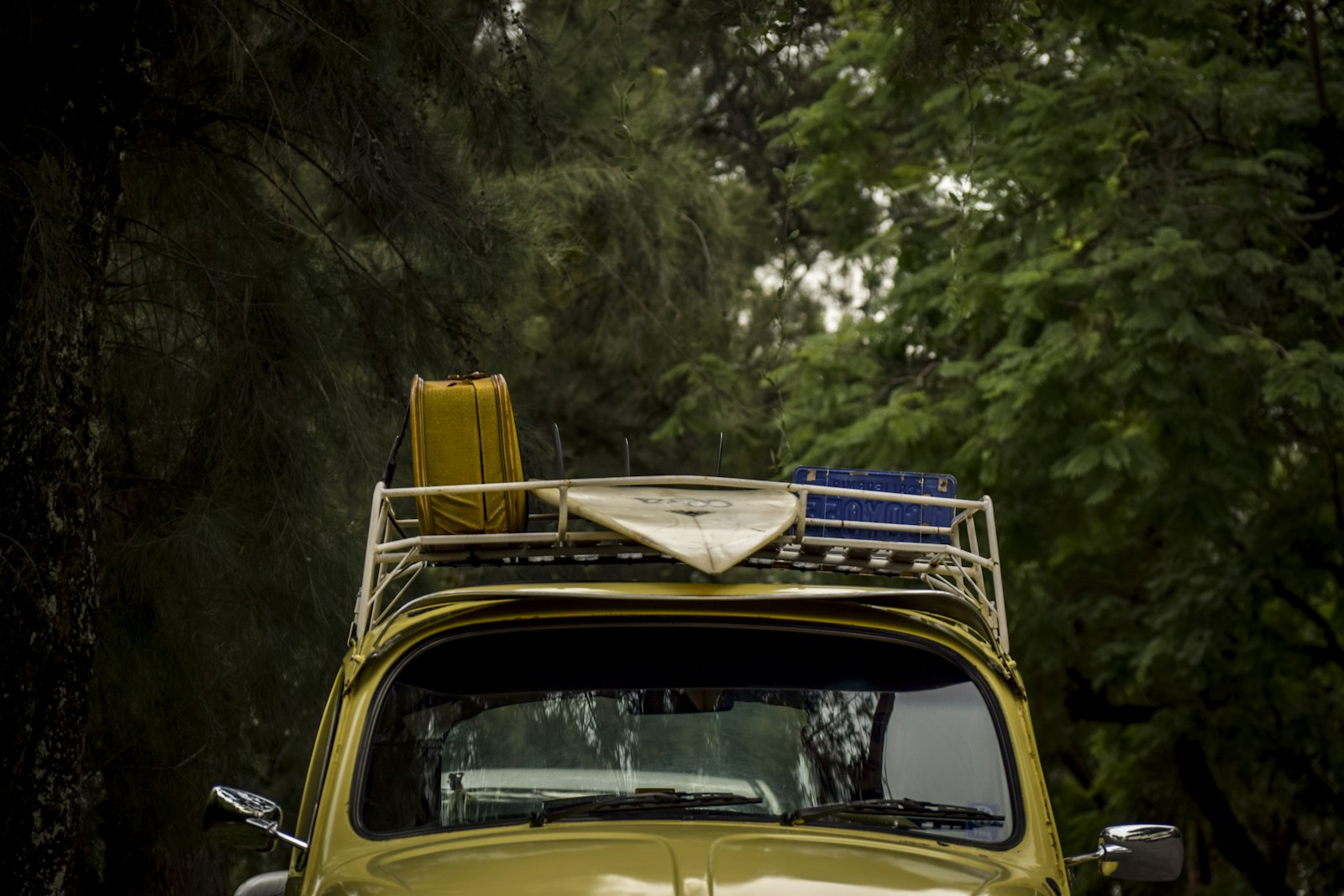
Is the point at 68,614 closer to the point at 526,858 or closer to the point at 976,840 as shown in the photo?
the point at 526,858

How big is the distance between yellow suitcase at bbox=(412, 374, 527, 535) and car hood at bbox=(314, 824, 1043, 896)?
1015 mm

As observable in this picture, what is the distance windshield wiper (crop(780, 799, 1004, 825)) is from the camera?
3539 mm

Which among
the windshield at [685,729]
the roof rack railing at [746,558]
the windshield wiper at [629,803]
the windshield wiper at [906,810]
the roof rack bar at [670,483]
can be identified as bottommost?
the windshield wiper at [906,810]

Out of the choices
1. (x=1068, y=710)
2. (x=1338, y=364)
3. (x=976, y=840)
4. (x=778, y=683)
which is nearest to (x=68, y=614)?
(x=778, y=683)

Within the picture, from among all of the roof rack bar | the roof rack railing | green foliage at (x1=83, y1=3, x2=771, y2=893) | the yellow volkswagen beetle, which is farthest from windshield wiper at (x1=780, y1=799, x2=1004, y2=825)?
green foliage at (x1=83, y1=3, x2=771, y2=893)

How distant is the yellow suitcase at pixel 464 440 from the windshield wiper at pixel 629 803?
2.86ft

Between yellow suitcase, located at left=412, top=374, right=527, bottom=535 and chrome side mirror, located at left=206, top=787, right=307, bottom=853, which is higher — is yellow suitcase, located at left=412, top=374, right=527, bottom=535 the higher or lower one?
the higher one

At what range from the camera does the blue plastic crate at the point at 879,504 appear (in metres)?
4.42

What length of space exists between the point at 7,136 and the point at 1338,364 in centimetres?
732

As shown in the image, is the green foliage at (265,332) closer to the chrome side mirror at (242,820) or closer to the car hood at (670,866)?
the chrome side mirror at (242,820)

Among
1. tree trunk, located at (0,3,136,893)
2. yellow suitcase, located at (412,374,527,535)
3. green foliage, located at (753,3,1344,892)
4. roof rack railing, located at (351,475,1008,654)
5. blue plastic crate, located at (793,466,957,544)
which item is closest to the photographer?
roof rack railing, located at (351,475,1008,654)

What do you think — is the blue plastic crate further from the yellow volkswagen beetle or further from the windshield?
the windshield

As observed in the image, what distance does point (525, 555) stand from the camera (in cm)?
439

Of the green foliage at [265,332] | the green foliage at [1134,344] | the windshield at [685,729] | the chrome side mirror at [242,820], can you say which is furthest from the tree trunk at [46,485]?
the green foliage at [1134,344]
